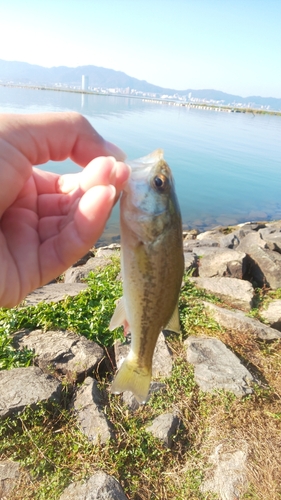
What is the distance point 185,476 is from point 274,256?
6.63 m

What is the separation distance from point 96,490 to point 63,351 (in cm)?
191

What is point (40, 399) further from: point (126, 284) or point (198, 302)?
point (198, 302)

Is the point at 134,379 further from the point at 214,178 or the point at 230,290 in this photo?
the point at 214,178

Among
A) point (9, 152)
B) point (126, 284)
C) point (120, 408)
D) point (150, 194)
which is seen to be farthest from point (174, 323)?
point (120, 408)

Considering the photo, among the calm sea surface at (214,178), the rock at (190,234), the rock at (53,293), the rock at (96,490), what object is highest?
the rock at (53,293)

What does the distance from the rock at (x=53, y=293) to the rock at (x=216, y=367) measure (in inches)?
91.4

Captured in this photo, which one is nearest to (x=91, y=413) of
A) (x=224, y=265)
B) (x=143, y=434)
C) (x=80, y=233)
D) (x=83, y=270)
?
(x=143, y=434)

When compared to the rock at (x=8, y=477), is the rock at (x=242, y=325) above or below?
above

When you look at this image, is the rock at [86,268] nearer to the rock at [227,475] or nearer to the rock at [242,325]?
the rock at [242,325]

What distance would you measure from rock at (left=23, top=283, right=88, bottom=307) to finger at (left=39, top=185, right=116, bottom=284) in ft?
12.5

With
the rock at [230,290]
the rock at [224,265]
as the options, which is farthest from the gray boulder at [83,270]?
the rock at [224,265]

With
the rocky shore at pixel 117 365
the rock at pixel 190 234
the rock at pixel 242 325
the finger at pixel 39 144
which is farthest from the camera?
the rock at pixel 190 234

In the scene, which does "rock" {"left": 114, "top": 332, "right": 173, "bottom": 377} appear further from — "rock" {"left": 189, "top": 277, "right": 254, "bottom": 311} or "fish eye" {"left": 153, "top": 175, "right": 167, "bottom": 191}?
"fish eye" {"left": 153, "top": 175, "right": 167, "bottom": 191}

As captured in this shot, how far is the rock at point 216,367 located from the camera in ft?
16.6
